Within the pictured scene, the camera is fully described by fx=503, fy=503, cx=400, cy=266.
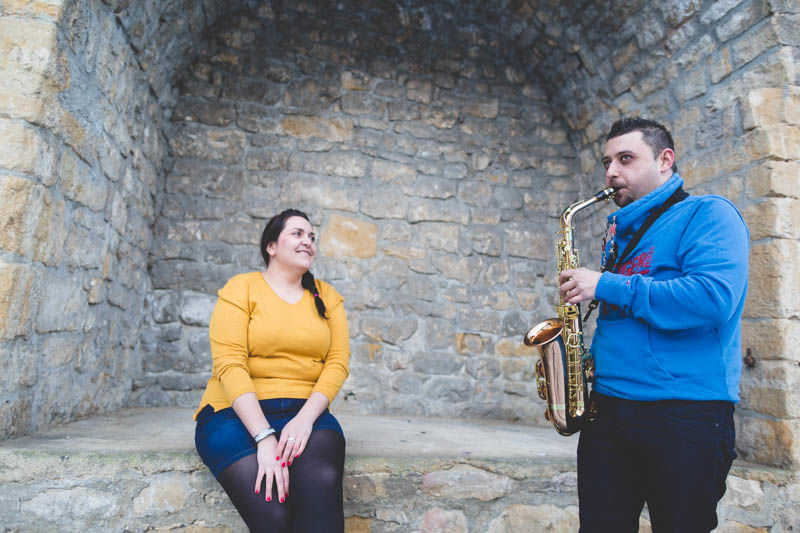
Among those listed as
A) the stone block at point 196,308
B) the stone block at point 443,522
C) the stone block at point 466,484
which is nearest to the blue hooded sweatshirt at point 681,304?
the stone block at point 466,484

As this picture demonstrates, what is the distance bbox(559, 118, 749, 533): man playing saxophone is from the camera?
1.29 meters

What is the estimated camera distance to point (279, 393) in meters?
1.87

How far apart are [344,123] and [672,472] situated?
9.98 ft

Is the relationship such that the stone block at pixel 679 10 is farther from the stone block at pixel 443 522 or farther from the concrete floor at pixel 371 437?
the stone block at pixel 443 522

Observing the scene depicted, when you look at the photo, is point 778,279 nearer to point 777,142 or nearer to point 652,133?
point 777,142

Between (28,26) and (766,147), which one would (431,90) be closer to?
(766,147)

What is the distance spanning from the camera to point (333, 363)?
6.56ft

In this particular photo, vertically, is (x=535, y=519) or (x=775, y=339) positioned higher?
(x=775, y=339)

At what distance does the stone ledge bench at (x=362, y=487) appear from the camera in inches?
70.7

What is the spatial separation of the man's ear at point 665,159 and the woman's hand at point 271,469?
1512mm

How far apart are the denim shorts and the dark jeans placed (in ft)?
2.92

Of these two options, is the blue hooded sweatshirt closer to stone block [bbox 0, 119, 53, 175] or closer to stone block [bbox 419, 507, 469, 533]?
stone block [bbox 419, 507, 469, 533]

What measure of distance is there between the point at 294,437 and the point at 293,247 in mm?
756

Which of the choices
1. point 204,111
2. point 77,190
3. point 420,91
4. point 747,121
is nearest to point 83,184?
point 77,190
